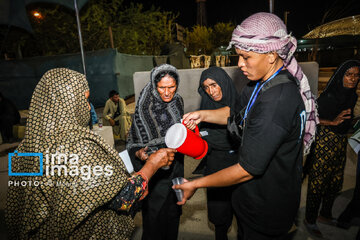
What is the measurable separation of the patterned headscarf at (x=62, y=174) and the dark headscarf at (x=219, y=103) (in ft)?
3.96

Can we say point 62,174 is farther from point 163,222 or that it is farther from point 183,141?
point 163,222

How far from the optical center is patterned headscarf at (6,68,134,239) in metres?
1.16

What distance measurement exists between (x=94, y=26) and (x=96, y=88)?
9.35 m

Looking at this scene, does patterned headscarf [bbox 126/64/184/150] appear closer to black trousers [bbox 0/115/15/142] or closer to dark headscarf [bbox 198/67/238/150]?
dark headscarf [bbox 198/67/238/150]

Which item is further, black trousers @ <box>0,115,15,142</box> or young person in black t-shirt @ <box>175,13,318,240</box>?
black trousers @ <box>0,115,15,142</box>

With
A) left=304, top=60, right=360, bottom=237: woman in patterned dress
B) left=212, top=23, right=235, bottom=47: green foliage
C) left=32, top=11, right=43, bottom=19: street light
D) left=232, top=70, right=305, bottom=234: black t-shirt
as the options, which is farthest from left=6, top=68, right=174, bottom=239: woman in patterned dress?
left=212, top=23, right=235, bottom=47: green foliage

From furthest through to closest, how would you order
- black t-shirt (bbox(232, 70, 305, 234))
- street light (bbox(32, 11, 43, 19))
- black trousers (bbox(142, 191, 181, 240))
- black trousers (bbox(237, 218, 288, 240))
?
street light (bbox(32, 11, 43, 19)), black trousers (bbox(142, 191, 181, 240)), black trousers (bbox(237, 218, 288, 240)), black t-shirt (bbox(232, 70, 305, 234))

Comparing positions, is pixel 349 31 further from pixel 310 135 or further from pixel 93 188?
pixel 93 188

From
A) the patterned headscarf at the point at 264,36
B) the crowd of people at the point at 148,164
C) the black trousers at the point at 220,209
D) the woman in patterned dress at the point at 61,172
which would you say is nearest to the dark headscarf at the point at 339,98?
the crowd of people at the point at 148,164

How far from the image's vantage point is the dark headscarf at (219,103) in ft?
7.39

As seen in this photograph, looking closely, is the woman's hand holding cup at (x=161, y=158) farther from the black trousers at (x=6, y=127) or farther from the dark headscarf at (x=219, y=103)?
the black trousers at (x=6, y=127)

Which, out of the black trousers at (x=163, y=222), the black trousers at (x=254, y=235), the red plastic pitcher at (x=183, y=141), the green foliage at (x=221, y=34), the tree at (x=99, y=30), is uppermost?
the green foliage at (x=221, y=34)

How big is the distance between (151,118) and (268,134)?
1.33m

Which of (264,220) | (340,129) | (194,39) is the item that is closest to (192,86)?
(340,129)
